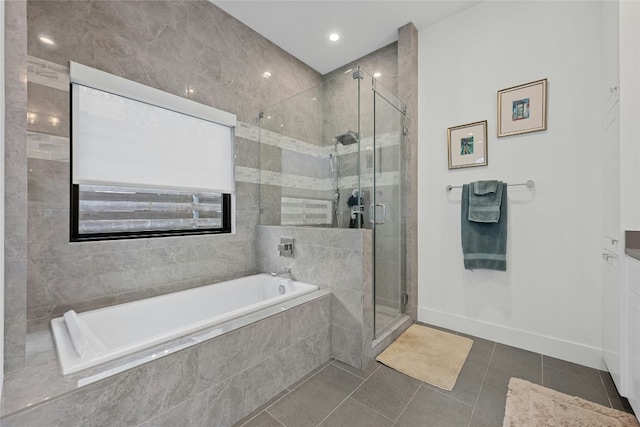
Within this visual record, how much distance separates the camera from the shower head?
239 cm

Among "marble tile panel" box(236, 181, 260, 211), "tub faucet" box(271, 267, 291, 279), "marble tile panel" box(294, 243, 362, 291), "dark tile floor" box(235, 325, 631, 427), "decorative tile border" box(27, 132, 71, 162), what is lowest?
"dark tile floor" box(235, 325, 631, 427)

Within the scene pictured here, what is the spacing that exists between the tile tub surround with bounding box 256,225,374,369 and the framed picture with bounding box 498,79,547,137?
150 centimetres

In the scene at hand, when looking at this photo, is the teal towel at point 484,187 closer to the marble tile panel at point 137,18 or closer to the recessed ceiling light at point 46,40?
the marble tile panel at point 137,18

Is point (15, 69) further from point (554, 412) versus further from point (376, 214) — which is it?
point (554, 412)

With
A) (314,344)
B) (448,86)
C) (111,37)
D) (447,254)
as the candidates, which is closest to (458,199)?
(447,254)

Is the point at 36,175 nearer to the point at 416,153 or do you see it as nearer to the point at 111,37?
the point at 111,37

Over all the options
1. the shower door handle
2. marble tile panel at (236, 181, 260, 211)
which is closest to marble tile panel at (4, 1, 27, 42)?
marble tile panel at (236, 181, 260, 211)

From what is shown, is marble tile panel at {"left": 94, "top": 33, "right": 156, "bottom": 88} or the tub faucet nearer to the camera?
marble tile panel at {"left": 94, "top": 33, "right": 156, "bottom": 88}

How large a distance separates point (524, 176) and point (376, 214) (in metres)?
1.21

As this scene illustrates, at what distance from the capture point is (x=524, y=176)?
2.15 meters

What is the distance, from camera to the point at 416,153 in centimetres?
272

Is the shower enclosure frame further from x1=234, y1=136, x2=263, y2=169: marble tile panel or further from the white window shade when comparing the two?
the white window shade

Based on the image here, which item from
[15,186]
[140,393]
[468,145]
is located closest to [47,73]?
[15,186]

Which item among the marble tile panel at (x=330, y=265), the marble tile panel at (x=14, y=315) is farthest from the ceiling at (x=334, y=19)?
the marble tile panel at (x=14, y=315)
